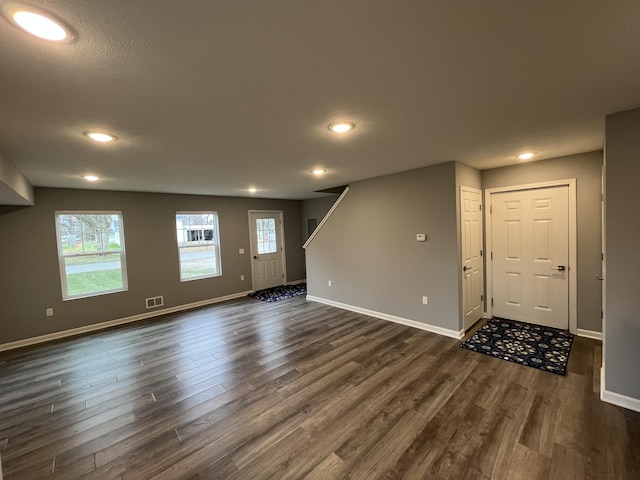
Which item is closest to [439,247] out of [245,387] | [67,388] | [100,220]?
[245,387]

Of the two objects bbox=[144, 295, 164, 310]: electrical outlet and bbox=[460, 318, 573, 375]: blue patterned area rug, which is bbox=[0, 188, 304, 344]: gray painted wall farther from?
bbox=[460, 318, 573, 375]: blue patterned area rug

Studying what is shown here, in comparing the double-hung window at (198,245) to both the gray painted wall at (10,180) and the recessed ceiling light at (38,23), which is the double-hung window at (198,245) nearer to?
the gray painted wall at (10,180)

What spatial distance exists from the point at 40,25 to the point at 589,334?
554cm

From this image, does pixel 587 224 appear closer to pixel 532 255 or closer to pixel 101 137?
pixel 532 255

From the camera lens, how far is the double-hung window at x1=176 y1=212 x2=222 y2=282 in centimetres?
581

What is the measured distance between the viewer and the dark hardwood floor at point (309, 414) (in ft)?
6.02

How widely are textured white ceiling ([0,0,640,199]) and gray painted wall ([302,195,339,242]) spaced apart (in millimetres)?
4363

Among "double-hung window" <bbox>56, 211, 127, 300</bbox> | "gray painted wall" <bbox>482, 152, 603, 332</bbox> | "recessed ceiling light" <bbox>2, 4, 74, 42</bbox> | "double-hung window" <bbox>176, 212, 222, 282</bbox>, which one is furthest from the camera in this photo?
"double-hung window" <bbox>176, 212, 222, 282</bbox>

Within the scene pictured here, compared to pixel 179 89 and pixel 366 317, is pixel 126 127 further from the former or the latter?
pixel 366 317

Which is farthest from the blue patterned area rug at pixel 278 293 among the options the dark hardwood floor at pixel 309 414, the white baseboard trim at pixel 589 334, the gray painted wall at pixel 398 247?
the white baseboard trim at pixel 589 334

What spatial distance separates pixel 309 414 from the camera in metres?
2.33

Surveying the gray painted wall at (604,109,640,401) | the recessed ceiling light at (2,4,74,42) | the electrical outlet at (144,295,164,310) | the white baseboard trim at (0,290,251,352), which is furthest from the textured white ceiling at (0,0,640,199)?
the electrical outlet at (144,295,164,310)

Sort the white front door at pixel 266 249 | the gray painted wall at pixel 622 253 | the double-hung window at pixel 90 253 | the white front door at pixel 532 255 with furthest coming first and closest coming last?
the white front door at pixel 266 249 → the double-hung window at pixel 90 253 → the white front door at pixel 532 255 → the gray painted wall at pixel 622 253

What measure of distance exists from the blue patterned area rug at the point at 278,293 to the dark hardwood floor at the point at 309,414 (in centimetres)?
246
